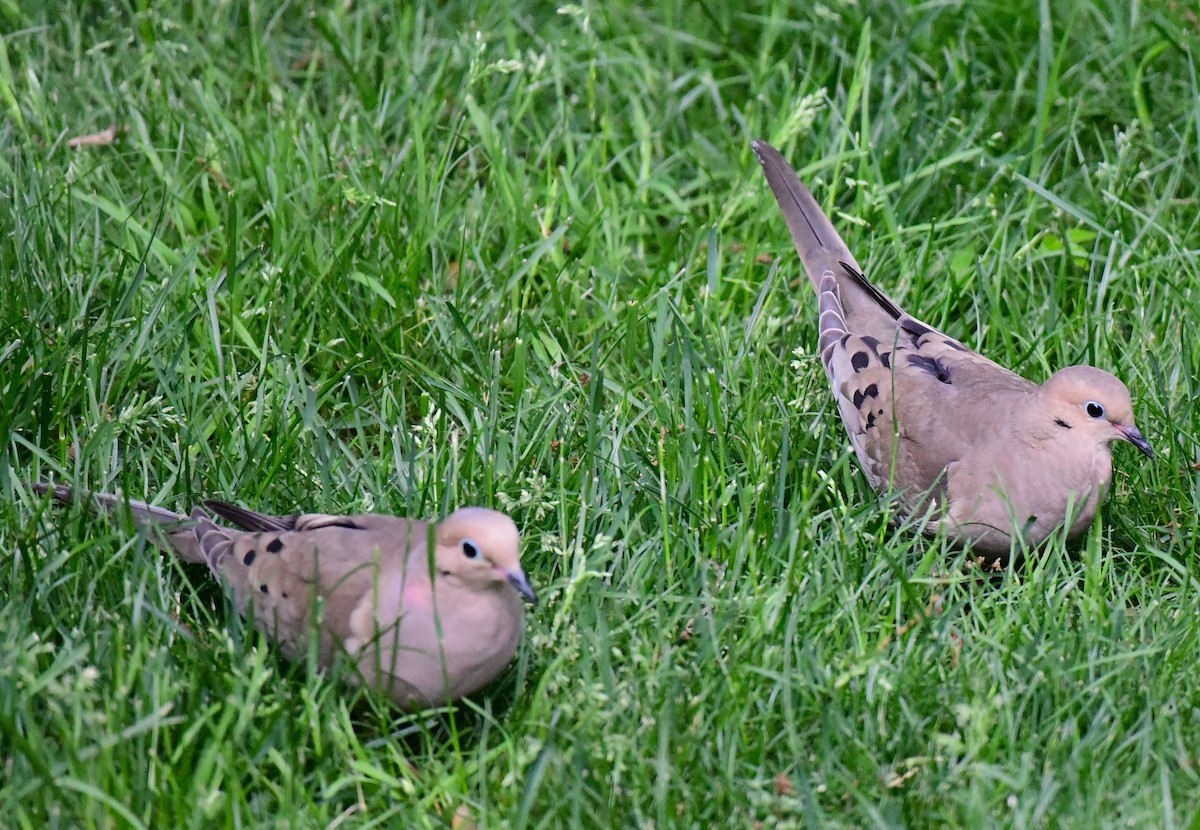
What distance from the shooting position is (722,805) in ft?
11.2

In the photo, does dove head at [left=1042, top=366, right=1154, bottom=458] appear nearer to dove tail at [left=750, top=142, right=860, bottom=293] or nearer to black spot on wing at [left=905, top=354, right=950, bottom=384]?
black spot on wing at [left=905, top=354, right=950, bottom=384]

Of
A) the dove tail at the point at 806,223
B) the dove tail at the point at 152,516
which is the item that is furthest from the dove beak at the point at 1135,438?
the dove tail at the point at 152,516

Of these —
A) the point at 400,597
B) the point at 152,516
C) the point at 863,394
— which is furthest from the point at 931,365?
the point at 152,516

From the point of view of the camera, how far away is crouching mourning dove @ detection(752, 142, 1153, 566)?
4266 mm

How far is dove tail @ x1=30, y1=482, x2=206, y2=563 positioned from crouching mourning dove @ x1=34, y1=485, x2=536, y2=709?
0.58 feet

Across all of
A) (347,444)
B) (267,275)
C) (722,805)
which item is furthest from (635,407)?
(722,805)

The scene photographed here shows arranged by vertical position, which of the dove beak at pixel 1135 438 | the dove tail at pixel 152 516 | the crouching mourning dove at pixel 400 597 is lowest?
the dove tail at pixel 152 516

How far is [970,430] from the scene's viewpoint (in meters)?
4.43

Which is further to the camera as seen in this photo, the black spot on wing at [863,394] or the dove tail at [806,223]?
the dove tail at [806,223]

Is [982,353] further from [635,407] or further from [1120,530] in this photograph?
[635,407]

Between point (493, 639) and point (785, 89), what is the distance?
3.49m

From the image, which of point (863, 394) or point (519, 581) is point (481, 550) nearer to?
point (519, 581)

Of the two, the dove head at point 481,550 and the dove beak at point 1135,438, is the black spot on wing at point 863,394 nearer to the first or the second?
the dove beak at point 1135,438

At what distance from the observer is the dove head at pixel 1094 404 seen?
4262 mm
